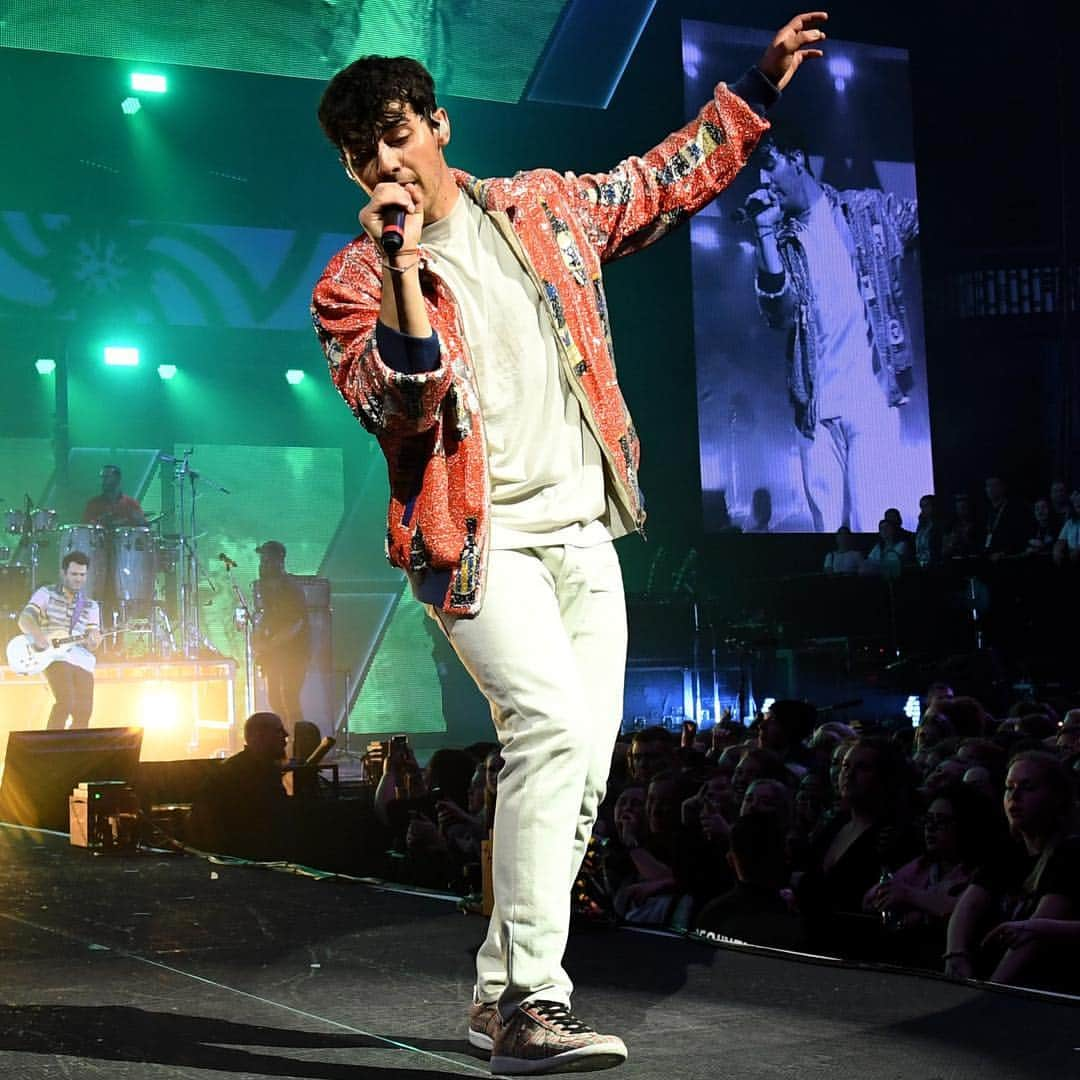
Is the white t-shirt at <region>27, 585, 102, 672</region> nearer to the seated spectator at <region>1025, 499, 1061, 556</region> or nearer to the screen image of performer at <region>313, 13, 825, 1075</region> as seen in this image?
the seated spectator at <region>1025, 499, 1061, 556</region>

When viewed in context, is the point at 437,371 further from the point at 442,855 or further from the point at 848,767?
the point at 442,855

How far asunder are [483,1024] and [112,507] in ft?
29.3

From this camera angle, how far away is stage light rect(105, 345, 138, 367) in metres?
11.2

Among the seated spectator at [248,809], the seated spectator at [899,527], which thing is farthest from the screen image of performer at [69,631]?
the seated spectator at [899,527]

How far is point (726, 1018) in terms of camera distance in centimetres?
193

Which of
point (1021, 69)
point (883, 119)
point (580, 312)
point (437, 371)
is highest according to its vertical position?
point (1021, 69)

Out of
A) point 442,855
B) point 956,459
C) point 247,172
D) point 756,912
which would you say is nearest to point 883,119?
point 956,459

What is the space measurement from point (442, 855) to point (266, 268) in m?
7.99

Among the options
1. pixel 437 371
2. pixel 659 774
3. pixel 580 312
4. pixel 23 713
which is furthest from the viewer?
pixel 23 713

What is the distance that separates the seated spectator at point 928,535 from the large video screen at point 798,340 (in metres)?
0.73

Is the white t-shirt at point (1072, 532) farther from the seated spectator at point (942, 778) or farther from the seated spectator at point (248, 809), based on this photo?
the seated spectator at point (942, 778)

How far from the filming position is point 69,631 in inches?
385

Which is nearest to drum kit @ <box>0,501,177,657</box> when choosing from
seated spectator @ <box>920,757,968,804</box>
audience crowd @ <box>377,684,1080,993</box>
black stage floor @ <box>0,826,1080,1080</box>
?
audience crowd @ <box>377,684,1080,993</box>

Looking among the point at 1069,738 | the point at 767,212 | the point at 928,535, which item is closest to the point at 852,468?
the point at 928,535
